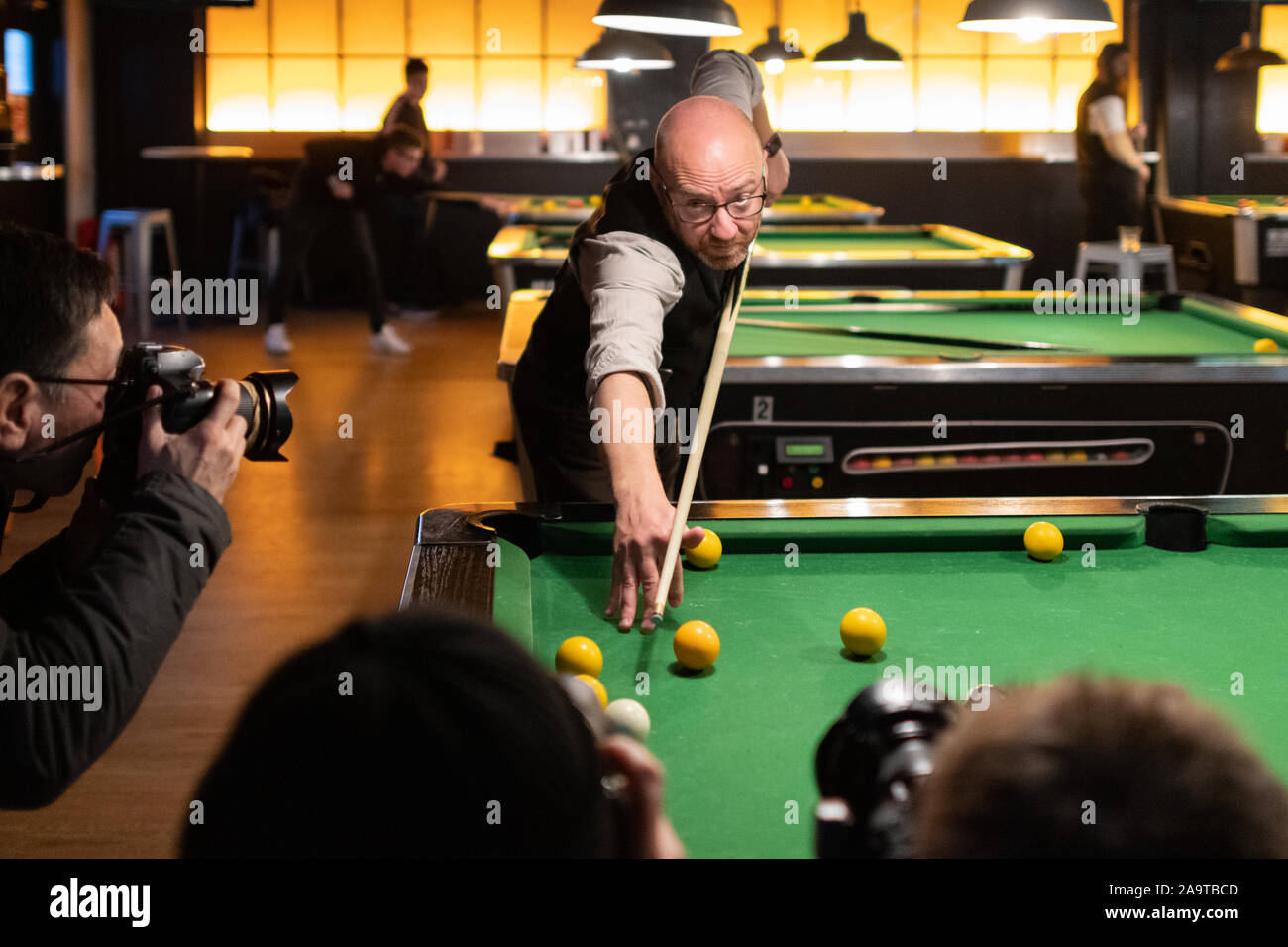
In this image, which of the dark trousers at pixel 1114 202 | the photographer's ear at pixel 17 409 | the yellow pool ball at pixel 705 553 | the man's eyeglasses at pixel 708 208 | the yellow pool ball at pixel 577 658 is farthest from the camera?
the dark trousers at pixel 1114 202

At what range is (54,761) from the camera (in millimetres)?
1108

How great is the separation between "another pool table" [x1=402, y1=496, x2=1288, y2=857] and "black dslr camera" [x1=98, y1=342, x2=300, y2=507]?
25 centimetres

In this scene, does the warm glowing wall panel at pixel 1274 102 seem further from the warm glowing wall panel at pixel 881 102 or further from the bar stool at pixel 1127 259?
the bar stool at pixel 1127 259

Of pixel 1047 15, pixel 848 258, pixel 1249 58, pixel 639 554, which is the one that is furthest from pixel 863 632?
pixel 1249 58

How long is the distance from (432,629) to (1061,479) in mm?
2654

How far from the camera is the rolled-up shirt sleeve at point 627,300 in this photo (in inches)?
74.4

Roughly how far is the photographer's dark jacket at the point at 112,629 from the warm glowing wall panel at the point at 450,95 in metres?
9.11

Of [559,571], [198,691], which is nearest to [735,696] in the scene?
[559,571]

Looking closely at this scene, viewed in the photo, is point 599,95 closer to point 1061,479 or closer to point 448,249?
point 448,249

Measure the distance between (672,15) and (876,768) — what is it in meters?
2.91

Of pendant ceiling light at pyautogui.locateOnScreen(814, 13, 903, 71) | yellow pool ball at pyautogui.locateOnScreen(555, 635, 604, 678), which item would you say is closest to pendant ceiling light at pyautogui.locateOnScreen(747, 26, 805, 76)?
pendant ceiling light at pyautogui.locateOnScreen(814, 13, 903, 71)

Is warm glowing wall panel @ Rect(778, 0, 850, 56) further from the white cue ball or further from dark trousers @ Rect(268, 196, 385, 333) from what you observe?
the white cue ball

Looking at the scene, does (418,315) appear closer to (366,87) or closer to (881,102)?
(366,87)

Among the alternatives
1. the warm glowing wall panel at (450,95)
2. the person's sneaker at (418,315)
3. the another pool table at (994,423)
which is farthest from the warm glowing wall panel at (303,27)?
the another pool table at (994,423)
